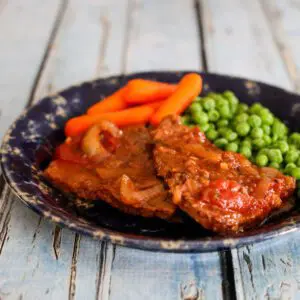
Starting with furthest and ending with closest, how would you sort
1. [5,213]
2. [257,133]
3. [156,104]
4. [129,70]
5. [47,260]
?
[129,70] < [156,104] < [257,133] < [5,213] < [47,260]

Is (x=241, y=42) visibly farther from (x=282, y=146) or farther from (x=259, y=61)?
(x=282, y=146)

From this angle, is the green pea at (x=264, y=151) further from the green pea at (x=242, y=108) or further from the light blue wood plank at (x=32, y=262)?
the light blue wood plank at (x=32, y=262)

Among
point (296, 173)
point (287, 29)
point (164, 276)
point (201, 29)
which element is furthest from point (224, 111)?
point (287, 29)

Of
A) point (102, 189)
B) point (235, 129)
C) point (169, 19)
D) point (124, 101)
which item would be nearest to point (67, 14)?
point (169, 19)

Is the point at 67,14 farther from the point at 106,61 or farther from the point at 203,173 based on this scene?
the point at 203,173

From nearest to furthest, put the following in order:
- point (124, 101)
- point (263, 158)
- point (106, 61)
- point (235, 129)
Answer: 1. point (263, 158)
2. point (235, 129)
3. point (124, 101)
4. point (106, 61)

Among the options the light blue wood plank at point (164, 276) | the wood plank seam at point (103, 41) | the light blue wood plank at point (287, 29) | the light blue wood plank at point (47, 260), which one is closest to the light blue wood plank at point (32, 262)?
the light blue wood plank at point (47, 260)

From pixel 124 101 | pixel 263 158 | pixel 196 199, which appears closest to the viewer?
pixel 196 199

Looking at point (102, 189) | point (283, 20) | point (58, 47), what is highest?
point (102, 189)
